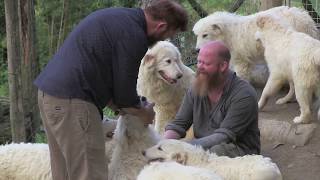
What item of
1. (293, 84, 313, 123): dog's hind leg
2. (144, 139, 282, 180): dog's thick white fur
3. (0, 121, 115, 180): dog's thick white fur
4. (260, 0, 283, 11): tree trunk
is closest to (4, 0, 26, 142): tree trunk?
(0, 121, 115, 180): dog's thick white fur

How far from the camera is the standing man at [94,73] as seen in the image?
338 cm

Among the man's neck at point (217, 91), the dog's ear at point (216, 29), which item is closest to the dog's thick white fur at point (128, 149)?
the man's neck at point (217, 91)

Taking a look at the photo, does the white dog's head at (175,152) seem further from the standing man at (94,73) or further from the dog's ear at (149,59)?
the dog's ear at (149,59)

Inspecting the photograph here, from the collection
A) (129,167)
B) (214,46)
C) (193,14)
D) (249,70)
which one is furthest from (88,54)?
(193,14)

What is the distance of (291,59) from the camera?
6.11m

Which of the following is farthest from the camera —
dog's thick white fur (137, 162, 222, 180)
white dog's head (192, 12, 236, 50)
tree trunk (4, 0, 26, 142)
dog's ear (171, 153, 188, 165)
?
white dog's head (192, 12, 236, 50)

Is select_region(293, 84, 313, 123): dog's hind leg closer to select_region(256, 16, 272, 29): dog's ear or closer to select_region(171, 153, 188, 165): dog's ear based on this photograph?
select_region(256, 16, 272, 29): dog's ear

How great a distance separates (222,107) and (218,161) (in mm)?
709

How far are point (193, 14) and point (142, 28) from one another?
663 cm

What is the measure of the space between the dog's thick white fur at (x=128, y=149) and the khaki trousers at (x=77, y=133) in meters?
0.44

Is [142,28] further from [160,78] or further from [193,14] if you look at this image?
[193,14]

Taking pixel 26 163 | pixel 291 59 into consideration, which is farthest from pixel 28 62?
pixel 291 59

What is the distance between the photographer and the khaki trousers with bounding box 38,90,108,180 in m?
3.44

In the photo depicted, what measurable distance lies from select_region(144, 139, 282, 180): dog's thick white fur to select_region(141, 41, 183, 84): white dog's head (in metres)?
2.23
